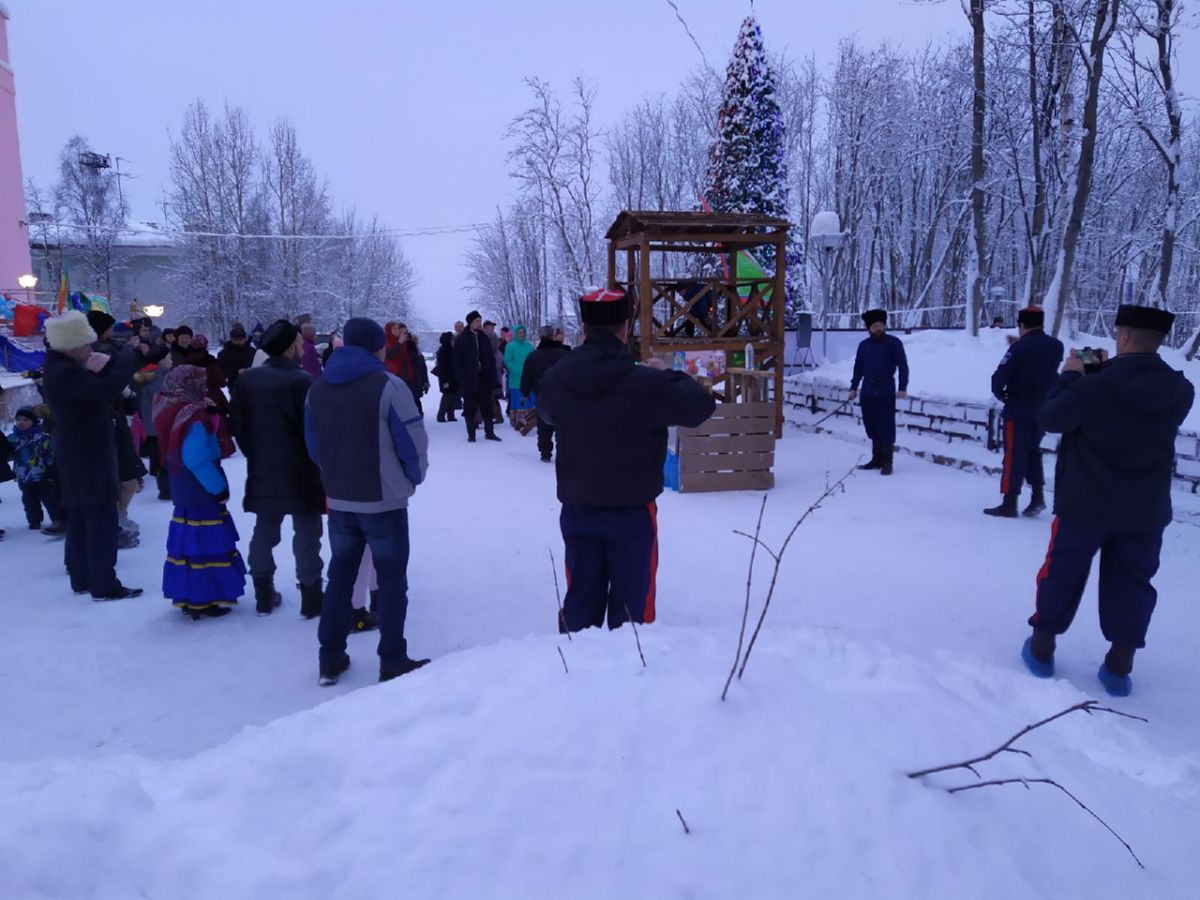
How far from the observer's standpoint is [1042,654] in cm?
400

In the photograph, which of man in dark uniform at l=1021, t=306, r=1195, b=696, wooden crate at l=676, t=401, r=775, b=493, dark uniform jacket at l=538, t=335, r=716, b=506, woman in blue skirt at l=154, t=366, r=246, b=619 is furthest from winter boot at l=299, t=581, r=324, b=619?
man in dark uniform at l=1021, t=306, r=1195, b=696

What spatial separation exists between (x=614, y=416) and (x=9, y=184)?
30.3 meters

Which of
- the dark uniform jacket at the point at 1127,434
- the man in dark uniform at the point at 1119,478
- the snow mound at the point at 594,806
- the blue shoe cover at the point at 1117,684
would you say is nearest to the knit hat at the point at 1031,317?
the man in dark uniform at the point at 1119,478

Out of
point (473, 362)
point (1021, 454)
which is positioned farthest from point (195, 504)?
point (473, 362)

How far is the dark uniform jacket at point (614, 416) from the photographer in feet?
11.2

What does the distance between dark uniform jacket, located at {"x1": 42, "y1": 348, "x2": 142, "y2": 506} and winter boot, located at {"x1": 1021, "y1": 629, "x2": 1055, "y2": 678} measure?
5685 mm

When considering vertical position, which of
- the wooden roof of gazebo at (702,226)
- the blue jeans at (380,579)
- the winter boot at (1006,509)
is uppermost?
the wooden roof of gazebo at (702,226)

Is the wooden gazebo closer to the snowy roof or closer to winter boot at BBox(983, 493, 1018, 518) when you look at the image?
the snowy roof

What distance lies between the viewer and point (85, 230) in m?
38.5

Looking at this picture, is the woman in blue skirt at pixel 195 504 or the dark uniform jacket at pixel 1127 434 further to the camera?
the woman in blue skirt at pixel 195 504

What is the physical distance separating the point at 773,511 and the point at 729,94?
57.7 ft

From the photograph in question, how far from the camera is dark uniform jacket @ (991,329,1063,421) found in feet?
21.7

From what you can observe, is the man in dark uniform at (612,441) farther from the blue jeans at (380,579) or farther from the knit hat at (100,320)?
the knit hat at (100,320)

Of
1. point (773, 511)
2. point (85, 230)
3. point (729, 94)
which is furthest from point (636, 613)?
point (85, 230)
